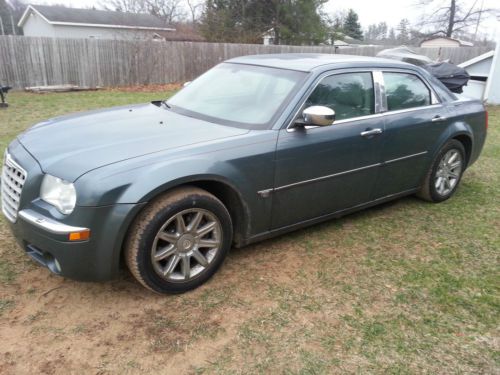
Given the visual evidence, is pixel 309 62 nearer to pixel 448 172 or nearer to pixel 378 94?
pixel 378 94

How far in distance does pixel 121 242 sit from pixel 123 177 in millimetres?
419

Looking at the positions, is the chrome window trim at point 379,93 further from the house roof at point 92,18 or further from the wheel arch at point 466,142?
the house roof at point 92,18

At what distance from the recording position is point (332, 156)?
3.66 meters

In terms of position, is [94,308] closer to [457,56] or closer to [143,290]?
[143,290]

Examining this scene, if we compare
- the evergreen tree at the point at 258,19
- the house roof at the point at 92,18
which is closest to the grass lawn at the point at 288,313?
the evergreen tree at the point at 258,19

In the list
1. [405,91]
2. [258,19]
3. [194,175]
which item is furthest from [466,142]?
[258,19]

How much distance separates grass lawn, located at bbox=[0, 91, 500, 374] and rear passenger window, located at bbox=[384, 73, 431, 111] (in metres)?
1.32

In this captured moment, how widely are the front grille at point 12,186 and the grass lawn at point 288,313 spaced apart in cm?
58

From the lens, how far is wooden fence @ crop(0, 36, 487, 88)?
14.6m

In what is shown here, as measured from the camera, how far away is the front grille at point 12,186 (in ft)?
9.42

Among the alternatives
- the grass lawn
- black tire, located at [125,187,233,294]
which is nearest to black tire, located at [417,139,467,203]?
the grass lawn

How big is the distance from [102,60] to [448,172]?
14.6 metres

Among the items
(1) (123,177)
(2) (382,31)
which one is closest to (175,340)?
(1) (123,177)

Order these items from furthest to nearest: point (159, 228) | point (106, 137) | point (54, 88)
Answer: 1. point (54, 88)
2. point (106, 137)
3. point (159, 228)
